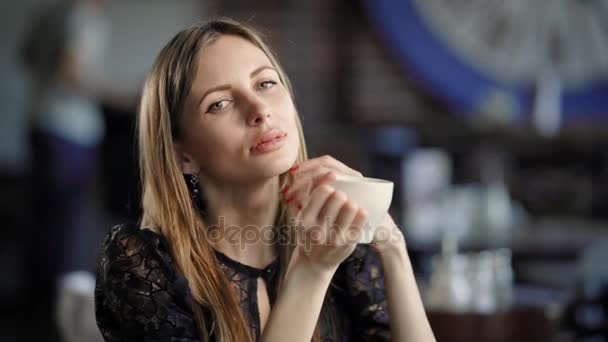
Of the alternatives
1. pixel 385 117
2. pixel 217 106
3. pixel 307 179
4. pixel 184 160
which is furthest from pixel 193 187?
pixel 385 117

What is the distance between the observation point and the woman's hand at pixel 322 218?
0.97 meters

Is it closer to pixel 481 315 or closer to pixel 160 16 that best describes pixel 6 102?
pixel 160 16

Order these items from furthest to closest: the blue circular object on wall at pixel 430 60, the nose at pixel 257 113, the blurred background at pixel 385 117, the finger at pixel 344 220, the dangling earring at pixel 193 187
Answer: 1. the blue circular object on wall at pixel 430 60
2. the blurred background at pixel 385 117
3. the dangling earring at pixel 193 187
4. the nose at pixel 257 113
5. the finger at pixel 344 220

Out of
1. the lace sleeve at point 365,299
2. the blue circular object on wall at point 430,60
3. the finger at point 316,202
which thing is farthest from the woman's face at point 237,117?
the blue circular object on wall at point 430,60

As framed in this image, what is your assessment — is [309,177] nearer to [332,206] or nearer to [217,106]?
[332,206]

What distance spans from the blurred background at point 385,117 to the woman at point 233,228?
154cm

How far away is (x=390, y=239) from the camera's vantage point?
119 centimetres

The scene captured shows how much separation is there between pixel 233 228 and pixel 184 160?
0.13 meters

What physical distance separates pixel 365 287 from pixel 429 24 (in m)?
3.06

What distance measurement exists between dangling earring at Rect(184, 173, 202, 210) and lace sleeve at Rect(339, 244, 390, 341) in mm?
264

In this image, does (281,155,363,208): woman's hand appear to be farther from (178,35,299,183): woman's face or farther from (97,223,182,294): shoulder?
(97,223,182,294): shoulder

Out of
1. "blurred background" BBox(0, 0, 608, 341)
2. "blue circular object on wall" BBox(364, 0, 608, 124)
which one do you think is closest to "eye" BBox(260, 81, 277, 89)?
"blurred background" BBox(0, 0, 608, 341)

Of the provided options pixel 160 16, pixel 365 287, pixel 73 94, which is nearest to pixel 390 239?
pixel 365 287

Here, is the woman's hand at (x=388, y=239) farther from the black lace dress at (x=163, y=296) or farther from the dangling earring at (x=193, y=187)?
the dangling earring at (x=193, y=187)
